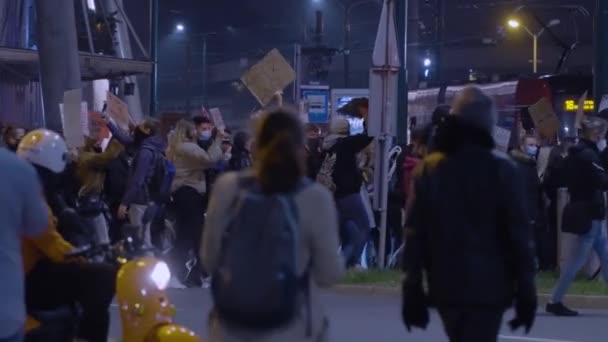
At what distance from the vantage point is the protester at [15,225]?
19.6 feet

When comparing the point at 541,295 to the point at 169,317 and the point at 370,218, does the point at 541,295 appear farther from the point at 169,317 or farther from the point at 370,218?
the point at 169,317

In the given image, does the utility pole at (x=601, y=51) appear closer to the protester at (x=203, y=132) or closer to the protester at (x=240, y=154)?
the protester at (x=240, y=154)

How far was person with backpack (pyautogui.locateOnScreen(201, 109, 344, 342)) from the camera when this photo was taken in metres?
5.34

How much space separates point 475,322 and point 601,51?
12.0 meters

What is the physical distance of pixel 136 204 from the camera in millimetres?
15867

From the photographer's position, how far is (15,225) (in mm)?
6125

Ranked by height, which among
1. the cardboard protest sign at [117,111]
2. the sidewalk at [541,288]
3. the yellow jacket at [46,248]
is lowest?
the sidewalk at [541,288]

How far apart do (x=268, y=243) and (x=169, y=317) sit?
2.56 metres

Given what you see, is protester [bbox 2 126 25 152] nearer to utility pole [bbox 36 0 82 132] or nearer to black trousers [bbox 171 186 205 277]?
black trousers [bbox 171 186 205 277]

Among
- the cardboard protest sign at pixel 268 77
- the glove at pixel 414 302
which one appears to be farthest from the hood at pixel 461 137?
the cardboard protest sign at pixel 268 77

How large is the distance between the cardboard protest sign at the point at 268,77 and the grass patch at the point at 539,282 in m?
3.29

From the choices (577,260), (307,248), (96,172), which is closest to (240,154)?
(96,172)

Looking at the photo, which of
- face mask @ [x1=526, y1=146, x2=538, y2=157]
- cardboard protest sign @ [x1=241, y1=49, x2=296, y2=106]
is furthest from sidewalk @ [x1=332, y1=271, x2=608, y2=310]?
face mask @ [x1=526, y1=146, x2=538, y2=157]

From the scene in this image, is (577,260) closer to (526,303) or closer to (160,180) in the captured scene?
(160,180)
